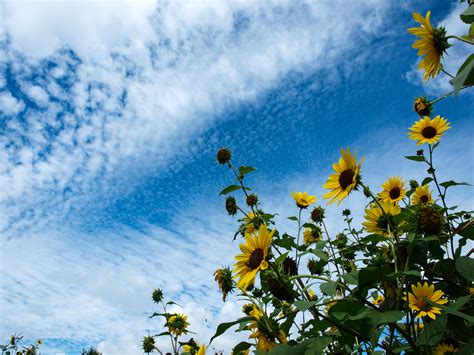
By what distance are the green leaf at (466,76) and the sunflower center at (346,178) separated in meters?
0.80

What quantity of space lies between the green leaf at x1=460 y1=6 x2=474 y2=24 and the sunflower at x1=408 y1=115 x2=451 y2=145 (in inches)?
76.5

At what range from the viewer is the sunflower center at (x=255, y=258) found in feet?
5.51

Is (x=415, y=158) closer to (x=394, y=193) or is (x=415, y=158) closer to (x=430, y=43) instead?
(x=394, y=193)

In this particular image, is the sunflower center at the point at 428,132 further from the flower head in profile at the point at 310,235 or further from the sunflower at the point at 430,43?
the sunflower at the point at 430,43

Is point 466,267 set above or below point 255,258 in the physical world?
below

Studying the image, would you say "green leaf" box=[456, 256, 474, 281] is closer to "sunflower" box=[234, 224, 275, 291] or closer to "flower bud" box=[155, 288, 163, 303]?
"sunflower" box=[234, 224, 275, 291]

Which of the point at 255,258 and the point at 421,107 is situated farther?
the point at 421,107

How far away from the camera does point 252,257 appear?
172 centimetres

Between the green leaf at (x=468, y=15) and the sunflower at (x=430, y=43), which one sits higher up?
the sunflower at (x=430, y=43)

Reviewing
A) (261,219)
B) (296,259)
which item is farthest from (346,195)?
(261,219)

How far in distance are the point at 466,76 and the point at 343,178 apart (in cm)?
89

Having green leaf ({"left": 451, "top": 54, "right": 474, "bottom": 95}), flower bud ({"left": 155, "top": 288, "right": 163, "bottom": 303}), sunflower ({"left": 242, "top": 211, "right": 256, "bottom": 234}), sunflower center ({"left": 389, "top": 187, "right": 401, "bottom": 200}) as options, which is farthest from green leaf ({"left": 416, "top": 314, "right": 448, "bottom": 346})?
flower bud ({"left": 155, "top": 288, "right": 163, "bottom": 303})

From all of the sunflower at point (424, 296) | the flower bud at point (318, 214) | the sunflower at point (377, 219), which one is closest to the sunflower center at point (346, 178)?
the sunflower at point (377, 219)

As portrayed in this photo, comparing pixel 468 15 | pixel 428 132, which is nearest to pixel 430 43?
pixel 468 15
